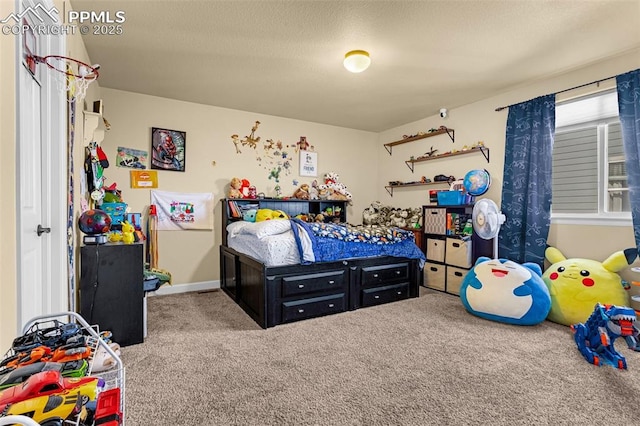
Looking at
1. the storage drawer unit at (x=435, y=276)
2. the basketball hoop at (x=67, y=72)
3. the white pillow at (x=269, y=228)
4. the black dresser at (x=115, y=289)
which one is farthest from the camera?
the storage drawer unit at (x=435, y=276)

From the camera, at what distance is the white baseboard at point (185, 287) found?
12.6ft

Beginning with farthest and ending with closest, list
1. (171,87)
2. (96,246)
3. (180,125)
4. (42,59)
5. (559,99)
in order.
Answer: (180,125), (171,87), (559,99), (96,246), (42,59)

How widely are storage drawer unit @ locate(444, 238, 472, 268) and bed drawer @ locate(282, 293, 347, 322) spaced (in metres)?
1.53

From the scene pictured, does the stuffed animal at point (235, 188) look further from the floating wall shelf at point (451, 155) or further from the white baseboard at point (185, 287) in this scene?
the floating wall shelf at point (451, 155)

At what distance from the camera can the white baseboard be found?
3.83 metres

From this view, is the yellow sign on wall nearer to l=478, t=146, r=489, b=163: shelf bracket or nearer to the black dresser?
the black dresser

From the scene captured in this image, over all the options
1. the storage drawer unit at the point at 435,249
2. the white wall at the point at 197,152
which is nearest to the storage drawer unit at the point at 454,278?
the storage drawer unit at the point at 435,249

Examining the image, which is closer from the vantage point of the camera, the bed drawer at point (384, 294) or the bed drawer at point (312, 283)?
the bed drawer at point (312, 283)

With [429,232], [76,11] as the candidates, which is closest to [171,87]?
[76,11]

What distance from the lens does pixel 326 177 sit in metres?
4.91

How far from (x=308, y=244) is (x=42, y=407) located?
245 cm

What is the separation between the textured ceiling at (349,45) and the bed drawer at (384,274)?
78.7 inches

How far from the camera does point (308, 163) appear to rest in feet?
15.9

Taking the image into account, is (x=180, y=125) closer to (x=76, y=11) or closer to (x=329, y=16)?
(x=76, y=11)
